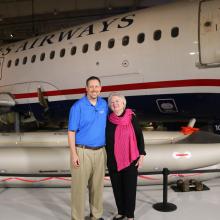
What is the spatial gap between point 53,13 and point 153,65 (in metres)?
11.9

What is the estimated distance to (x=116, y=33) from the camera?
8.44 m

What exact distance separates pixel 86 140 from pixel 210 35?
4.38 metres

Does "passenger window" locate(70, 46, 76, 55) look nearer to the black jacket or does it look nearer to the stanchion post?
the stanchion post

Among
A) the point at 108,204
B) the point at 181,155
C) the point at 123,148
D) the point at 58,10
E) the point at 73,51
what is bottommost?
the point at 108,204

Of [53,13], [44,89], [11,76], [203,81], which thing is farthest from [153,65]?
[53,13]

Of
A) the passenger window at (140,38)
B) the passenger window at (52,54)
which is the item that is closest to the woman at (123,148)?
the passenger window at (140,38)

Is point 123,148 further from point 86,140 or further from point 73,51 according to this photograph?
point 73,51

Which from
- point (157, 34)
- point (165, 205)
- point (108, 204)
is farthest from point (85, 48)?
point (165, 205)

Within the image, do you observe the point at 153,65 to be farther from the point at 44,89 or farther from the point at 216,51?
→ the point at 44,89

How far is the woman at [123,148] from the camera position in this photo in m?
3.81

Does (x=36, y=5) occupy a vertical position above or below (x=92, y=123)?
above

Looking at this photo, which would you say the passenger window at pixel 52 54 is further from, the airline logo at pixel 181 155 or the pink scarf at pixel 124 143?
the pink scarf at pixel 124 143

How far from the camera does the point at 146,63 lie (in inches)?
306

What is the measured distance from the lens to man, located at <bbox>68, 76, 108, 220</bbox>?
12.2 feet
